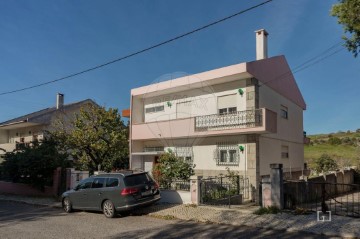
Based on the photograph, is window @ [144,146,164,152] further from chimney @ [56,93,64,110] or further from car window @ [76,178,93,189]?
chimney @ [56,93,64,110]

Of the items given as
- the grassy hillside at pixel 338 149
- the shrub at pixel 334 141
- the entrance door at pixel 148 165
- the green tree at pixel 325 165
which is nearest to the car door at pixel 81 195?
the entrance door at pixel 148 165

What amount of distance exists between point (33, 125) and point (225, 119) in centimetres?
2031

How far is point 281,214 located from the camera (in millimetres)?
10188

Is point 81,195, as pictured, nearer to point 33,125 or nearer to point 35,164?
point 35,164

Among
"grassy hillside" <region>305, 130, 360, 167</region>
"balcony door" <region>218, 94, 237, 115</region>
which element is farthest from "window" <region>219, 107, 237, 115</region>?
"grassy hillside" <region>305, 130, 360, 167</region>

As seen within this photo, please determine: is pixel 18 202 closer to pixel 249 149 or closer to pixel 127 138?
pixel 127 138

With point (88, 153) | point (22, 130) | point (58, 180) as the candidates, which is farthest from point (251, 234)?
point (22, 130)

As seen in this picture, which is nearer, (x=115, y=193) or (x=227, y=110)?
(x=115, y=193)

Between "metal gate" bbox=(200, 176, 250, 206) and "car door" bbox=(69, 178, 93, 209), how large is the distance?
14.6ft

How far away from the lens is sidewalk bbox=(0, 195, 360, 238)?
8.36m

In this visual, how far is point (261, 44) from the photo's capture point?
19.7 metres

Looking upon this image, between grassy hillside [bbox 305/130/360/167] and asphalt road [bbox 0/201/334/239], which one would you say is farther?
grassy hillside [bbox 305/130/360/167]

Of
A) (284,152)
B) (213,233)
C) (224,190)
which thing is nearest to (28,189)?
(224,190)

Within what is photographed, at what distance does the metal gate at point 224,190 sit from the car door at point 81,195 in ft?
14.6
